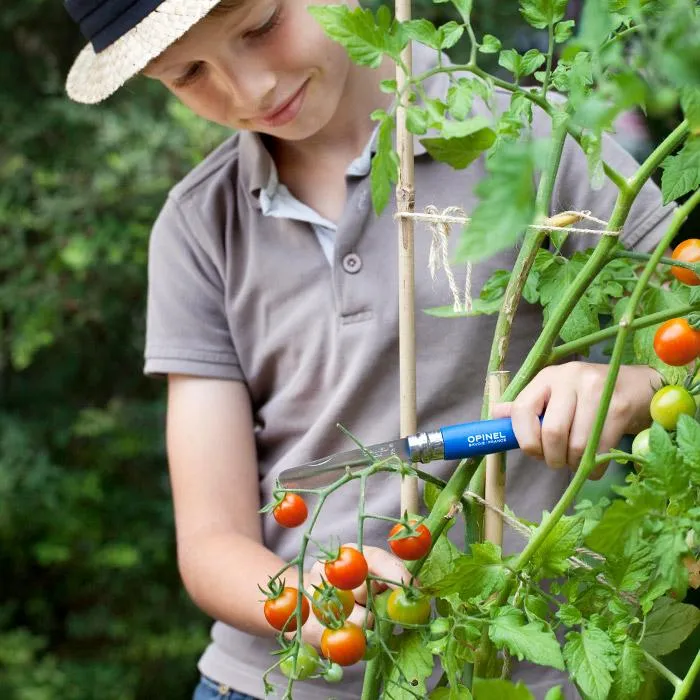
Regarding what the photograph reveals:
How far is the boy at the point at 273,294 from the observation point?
3.03 feet

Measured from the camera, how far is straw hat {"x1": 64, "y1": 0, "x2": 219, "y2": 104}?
845 millimetres

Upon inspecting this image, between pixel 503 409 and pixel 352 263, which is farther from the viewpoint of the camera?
pixel 352 263

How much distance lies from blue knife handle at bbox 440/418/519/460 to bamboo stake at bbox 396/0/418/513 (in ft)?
0.31

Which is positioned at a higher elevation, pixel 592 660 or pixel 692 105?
pixel 692 105

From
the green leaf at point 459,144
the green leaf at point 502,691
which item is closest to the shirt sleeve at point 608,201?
the green leaf at point 459,144

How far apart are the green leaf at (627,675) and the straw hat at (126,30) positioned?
572mm

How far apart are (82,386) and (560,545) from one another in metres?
1.60

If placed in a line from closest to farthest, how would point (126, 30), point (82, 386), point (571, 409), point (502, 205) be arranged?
1. point (502, 205)
2. point (571, 409)
3. point (126, 30)
4. point (82, 386)

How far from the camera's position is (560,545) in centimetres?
61

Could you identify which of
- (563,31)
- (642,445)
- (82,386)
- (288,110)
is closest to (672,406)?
(642,445)

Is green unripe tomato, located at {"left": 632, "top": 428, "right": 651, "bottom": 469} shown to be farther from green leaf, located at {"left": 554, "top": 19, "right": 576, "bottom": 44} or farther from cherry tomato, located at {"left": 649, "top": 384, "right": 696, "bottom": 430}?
green leaf, located at {"left": 554, "top": 19, "right": 576, "bottom": 44}

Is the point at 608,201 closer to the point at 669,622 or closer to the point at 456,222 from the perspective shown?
the point at 456,222

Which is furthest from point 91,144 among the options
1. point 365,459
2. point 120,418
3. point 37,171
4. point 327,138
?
point 365,459

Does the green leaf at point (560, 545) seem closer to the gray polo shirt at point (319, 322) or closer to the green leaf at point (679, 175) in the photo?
the green leaf at point (679, 175)
